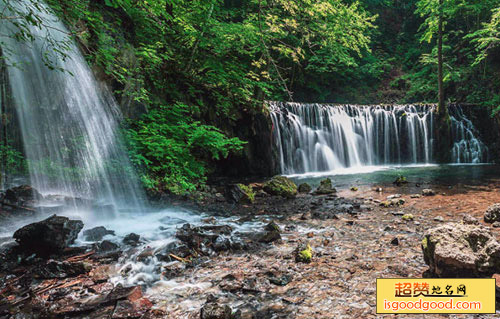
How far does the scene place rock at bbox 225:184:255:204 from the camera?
256 inches

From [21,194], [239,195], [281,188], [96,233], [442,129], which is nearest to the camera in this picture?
[96,233]

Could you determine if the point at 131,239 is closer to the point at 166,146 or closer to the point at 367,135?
the point at 166,146

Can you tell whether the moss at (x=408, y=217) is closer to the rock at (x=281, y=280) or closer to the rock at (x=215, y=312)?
the rock at (x=281, y=280)

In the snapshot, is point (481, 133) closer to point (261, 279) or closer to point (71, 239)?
point (261, 279)

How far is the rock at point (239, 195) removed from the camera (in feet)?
21.3

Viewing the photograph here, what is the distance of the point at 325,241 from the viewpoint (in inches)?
142

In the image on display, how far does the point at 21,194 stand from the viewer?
4805 millimetres

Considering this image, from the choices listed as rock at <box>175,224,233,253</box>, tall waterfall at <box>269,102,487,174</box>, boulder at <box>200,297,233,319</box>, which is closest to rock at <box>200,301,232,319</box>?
boulder at <box>200,297,233,319</box>

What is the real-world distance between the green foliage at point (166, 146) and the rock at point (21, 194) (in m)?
1.93

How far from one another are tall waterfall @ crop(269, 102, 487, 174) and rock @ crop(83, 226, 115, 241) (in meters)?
10.8

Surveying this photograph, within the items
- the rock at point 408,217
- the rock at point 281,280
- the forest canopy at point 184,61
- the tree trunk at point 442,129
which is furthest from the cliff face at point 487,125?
the rock at point 281,280

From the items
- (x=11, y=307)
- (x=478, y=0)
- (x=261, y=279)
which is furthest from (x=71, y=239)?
(x=478, y=0)

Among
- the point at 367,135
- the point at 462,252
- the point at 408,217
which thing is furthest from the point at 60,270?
the point at 367,135

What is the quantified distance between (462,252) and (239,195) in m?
4.90
